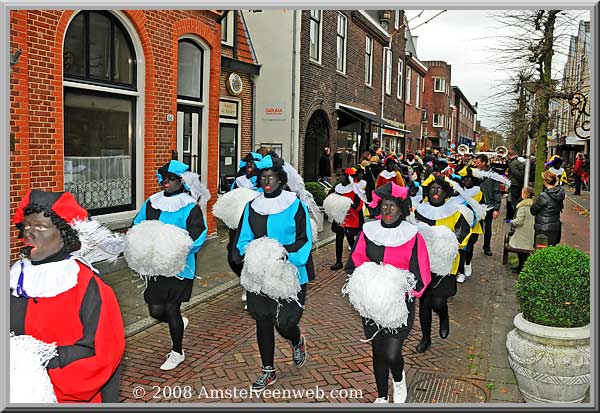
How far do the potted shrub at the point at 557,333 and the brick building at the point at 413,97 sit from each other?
27.1 m

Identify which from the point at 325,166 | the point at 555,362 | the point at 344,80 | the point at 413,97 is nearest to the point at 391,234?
the point at 555,362

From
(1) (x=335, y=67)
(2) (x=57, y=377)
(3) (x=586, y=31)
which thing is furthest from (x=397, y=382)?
(1) (x=335, y=67)

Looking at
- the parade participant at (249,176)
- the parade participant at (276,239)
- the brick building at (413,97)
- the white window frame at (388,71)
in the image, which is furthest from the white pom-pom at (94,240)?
the brick building at (413,97)

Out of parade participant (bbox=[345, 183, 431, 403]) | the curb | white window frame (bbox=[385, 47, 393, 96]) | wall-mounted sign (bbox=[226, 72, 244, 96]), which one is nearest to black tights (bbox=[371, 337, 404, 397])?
parade participant (bbox=[345, 183, 431, 403])

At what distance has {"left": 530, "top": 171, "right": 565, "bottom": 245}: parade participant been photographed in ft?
28.0

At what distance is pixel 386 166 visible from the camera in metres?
12.3

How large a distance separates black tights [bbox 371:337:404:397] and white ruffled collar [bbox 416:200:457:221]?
2.18m

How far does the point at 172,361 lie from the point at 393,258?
2454 mm

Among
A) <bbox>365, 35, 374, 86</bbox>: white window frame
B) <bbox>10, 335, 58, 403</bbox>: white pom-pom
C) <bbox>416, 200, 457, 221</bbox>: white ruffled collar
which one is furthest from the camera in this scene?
<bbox>365, 35, 374, 86</bbox>: white window frame

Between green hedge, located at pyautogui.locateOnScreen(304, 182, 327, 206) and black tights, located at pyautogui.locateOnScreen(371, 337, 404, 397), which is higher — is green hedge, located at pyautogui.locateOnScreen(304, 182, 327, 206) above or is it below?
above

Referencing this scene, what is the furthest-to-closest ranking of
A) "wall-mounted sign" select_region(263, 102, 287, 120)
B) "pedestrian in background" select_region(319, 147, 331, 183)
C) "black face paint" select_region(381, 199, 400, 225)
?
1. "pedestrian in background" select_region(319, 147, 331, 183)
2. "wall-mounted sign" select_region(263, 102, 287, 120)
3. "black face paint" select_region(381, 199, 400, 225)

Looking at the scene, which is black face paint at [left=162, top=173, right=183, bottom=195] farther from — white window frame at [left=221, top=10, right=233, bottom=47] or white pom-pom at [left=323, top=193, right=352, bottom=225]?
white window frame at [left=221, top=10, right=233, bottom=47]

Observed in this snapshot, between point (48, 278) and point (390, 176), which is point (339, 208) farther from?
point (48, 278)

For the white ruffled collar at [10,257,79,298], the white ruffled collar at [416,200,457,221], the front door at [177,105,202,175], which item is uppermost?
the front door at [177,105,202,175]
